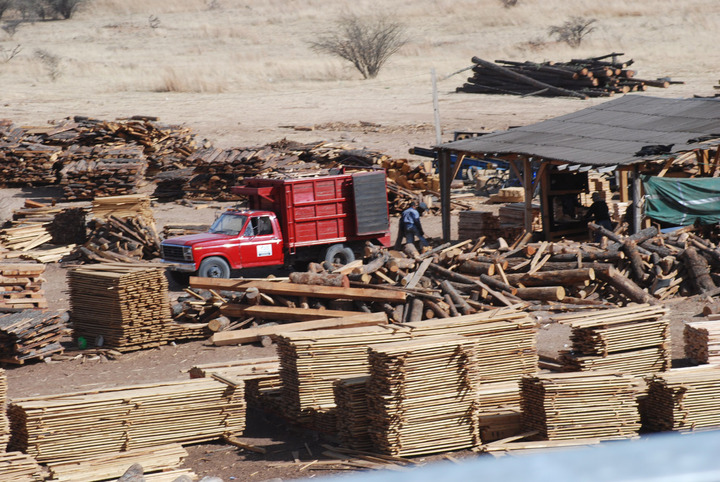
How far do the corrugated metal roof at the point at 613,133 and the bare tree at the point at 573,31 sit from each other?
40.6 m

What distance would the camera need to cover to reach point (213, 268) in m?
20.6

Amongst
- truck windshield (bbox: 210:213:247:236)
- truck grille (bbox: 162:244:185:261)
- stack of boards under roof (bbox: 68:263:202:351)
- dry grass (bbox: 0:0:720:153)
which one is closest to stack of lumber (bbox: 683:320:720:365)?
stack of boards under roof (bbox: 68:263:202:351)

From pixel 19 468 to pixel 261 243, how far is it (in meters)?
11.8

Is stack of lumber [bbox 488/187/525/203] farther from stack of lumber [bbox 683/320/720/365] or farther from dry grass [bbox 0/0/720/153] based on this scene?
stack of lumber [bbox 683/320/720/365]

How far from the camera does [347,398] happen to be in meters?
10.7

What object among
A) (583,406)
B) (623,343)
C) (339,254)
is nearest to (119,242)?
(339,254)

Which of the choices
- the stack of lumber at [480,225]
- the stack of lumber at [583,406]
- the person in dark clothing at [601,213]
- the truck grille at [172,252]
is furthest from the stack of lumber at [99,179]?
the stack of lumber at [583,406]

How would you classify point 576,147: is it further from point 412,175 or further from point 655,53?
point 655,53

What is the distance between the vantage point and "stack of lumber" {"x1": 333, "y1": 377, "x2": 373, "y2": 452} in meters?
10.6

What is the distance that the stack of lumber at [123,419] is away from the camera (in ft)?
35.0

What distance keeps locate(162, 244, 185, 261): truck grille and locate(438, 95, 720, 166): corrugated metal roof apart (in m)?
8.29

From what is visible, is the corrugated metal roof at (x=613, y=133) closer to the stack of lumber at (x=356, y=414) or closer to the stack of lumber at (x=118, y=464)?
the stack of lumber at (x=356, y=414)

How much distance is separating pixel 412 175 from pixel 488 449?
2368 cm

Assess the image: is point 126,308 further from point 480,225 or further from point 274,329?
point 480,225
